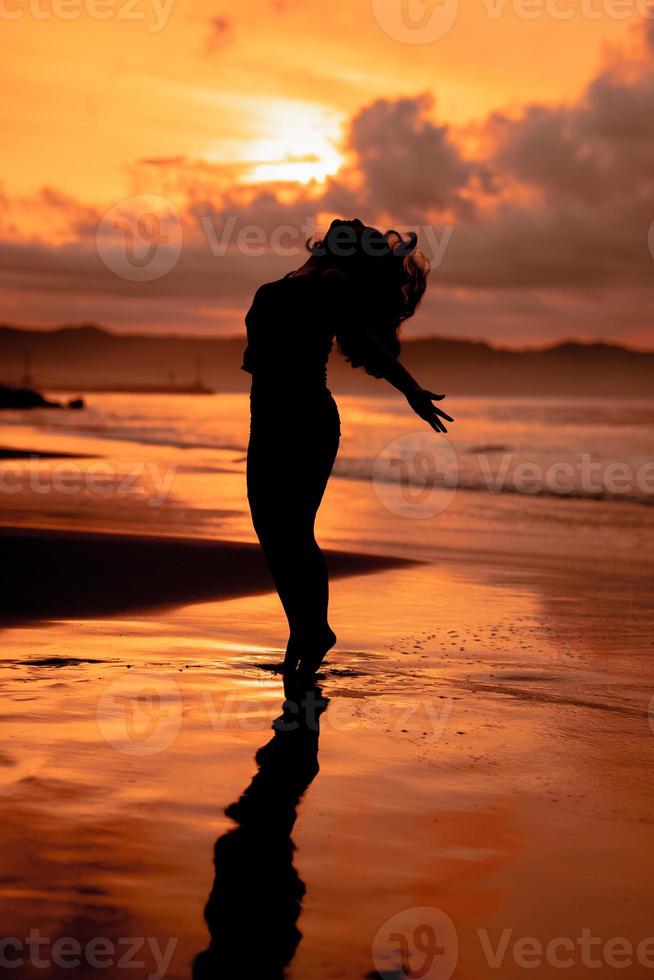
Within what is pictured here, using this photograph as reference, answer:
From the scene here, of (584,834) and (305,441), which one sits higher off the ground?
(305,441)

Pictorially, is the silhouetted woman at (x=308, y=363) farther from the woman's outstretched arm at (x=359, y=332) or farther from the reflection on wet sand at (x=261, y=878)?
the reflection on wet sand at (x=261, y=878)

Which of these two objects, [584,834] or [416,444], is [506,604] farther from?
[416,444]

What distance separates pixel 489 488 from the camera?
20062mm

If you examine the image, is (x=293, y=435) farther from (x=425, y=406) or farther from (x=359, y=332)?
(x=425, y=406)

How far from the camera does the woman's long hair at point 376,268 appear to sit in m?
4.89

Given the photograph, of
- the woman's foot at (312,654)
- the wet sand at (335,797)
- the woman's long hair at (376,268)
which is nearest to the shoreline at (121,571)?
the wet sand at (335,797)

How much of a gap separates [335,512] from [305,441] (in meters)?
10.2

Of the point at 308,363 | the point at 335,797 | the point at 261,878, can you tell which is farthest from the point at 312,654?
the point at 261,878

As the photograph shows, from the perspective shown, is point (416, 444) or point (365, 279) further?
point (416, 444)

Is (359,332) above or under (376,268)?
under

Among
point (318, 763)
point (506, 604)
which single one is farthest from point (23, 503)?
point (318, 763)

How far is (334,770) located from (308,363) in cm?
170

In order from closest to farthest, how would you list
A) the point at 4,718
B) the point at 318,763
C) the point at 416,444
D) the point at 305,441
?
the point at 318,763, the point at 4,718, the point at 305,441, the point at 416,444

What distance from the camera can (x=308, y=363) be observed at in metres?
4.86
